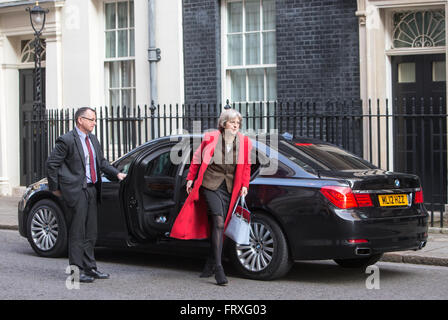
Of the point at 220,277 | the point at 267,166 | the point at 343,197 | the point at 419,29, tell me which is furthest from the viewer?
the point at 419,29

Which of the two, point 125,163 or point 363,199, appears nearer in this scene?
point 363,199

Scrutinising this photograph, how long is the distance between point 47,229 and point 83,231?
186 cm

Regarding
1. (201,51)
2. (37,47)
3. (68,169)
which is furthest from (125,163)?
(37,47)

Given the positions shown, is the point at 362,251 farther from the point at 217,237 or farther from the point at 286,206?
the point at 217,237

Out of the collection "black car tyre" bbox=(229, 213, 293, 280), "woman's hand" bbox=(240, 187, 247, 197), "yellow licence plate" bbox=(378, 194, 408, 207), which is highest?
"woman's hand" bbox=(240, 187, 247, 197)

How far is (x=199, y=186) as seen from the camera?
845 cm

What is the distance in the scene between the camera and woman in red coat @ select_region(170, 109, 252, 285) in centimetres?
840

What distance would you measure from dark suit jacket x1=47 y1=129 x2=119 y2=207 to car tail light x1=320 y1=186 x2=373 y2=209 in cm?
246

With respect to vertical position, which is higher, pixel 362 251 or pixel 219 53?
pixel 219 53

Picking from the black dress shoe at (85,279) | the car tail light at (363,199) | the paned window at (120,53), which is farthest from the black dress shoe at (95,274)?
the paned window at (120,53)

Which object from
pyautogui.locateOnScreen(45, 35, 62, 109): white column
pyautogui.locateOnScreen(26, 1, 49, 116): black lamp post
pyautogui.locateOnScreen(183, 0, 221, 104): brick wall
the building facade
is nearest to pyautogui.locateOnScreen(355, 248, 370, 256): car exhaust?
the building facade

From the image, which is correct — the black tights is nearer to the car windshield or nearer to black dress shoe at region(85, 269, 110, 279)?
the car windshield
